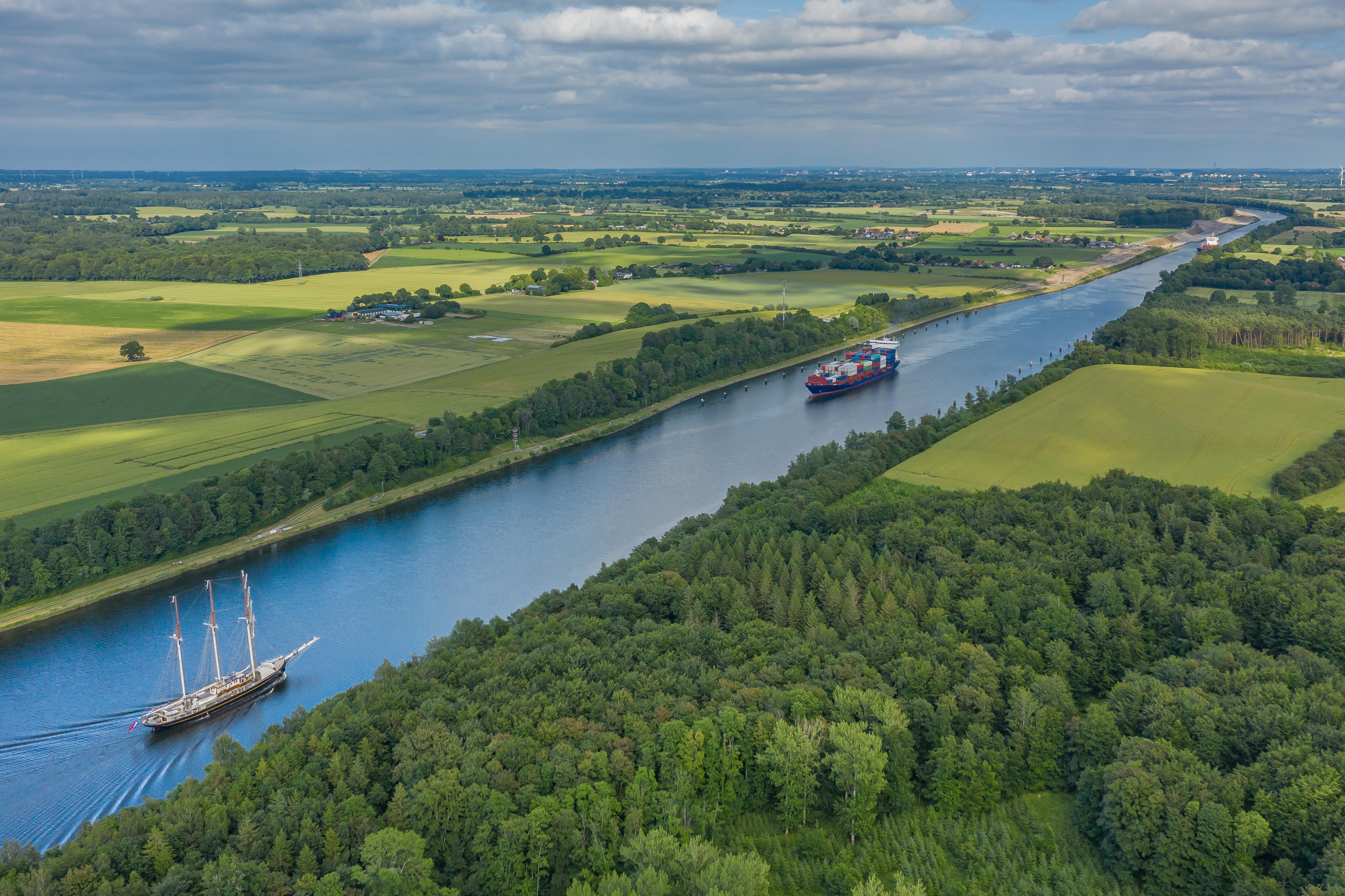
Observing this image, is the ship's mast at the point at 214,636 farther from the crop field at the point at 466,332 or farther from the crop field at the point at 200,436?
the crop field at the point at 466,332

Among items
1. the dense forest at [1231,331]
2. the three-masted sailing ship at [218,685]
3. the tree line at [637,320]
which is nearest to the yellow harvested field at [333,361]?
the tree line at [637,320]

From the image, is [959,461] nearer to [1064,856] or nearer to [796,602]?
[796,602]

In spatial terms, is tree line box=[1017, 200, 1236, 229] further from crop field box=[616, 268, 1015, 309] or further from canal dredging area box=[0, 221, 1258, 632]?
canal dredging area box=[0, 221, 1258, 632]

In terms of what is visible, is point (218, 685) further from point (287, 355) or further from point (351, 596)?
point (287, 355)

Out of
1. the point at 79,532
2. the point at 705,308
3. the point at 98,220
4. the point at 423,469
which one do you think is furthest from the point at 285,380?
the point at 98,220

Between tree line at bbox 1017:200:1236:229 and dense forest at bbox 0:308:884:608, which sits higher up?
tree line at bbox 1017:200:1236:229

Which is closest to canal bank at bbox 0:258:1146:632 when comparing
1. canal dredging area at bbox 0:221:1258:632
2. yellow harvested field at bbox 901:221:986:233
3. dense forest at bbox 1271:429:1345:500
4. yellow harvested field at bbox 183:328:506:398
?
canal dredging area at bbox 0:221:1258:632
